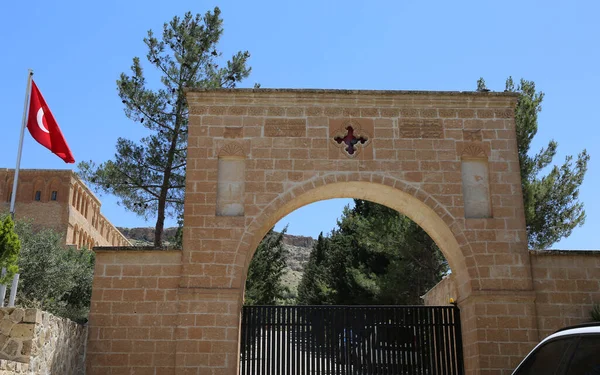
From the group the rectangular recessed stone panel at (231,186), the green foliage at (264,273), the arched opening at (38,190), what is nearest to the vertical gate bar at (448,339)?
the rectangular recessed stone panel at (231,186)

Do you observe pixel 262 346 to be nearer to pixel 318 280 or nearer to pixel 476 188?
pixel 476 188

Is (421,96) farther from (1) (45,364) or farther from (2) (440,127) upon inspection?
(1) (45,364)

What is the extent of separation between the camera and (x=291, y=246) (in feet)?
300

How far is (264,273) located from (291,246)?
66.5 metres

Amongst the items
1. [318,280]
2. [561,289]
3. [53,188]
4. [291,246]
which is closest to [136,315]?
[561,289]

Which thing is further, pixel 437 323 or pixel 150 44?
pixel 150 44

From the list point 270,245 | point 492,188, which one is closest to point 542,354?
point 492,188

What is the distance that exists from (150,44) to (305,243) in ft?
256

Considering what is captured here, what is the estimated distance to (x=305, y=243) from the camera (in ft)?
314

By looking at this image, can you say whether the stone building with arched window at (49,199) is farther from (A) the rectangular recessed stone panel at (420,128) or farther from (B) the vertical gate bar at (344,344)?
(A) the rectangular recessed stone panel at (420,128)

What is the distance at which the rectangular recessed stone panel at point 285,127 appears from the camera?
31.9 feet

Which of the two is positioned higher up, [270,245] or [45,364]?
[270,245]

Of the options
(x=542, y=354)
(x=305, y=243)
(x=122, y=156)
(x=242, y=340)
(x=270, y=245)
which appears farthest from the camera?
(x=305, y=243)

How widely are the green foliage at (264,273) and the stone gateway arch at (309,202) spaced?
12.3m
